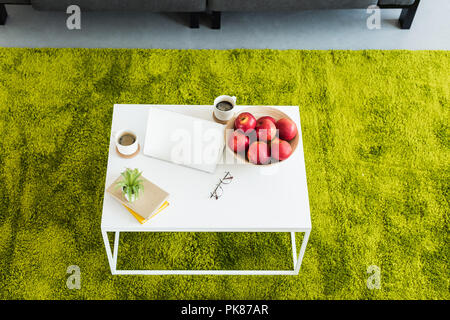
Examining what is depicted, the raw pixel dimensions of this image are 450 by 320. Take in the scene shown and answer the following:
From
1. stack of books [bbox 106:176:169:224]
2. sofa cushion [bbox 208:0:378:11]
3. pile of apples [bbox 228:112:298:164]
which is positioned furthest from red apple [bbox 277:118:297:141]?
sofa cushion [bbox 208:0:378:11]

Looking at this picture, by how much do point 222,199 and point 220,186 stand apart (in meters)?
0.05

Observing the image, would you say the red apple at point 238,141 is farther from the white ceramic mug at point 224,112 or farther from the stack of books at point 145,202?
the stack of books at point 145,202

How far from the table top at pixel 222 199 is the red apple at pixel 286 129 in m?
0.09

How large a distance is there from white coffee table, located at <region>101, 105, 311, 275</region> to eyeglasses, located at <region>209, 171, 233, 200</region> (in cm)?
1

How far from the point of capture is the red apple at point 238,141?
1611mm

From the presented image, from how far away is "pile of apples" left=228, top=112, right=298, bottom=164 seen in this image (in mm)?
1609

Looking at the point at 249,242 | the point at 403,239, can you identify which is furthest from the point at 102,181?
the point at 403,239

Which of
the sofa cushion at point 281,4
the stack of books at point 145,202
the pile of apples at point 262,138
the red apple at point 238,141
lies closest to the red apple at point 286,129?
the pile of apples at point 262,138

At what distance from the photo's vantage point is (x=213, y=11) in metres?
2.47

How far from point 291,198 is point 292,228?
0.10 meters

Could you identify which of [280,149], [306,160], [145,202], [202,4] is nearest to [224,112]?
[280,149]

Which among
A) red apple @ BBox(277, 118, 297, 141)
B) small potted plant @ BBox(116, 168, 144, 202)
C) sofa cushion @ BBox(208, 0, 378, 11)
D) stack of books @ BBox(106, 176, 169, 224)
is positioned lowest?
stack of books @ BBox(106, 176, 169, 224)

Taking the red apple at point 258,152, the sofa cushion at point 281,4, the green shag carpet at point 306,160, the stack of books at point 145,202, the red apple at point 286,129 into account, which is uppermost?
the sofa cushion at point 281,4

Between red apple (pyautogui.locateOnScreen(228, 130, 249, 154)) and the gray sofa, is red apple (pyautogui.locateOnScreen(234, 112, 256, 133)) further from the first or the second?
the gray sofa
